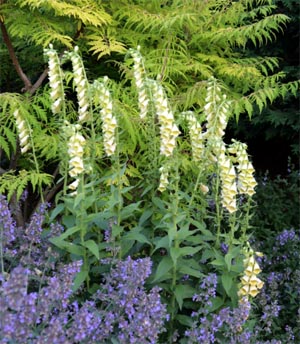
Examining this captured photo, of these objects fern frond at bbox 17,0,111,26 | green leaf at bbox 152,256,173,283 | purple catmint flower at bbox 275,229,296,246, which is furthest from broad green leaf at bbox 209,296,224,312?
fern frond at bbox 17,0,111,26

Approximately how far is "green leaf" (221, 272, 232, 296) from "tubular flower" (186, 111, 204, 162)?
0.63 metres

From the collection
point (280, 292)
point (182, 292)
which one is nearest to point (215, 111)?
point (182, 292)

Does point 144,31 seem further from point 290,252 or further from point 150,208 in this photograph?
point 290,252

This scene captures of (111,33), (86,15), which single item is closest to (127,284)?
(86,15)

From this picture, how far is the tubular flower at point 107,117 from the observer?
2.92 meters

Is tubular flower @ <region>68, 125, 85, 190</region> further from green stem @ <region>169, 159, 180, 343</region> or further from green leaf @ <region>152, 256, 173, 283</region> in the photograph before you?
green leaf @ <region>152, 256, 173, 283</region>

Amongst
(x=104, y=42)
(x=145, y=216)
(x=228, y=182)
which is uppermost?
(x=104, y=42)

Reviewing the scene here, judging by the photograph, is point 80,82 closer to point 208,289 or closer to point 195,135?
point 195,135

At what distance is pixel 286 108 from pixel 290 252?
2181mm

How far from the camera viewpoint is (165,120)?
9.73 ft

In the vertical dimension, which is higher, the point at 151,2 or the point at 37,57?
the point at 151,2

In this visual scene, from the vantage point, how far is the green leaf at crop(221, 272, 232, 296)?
302 centimetres

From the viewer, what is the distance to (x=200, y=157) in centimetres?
320

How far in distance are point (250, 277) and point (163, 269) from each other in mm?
449
